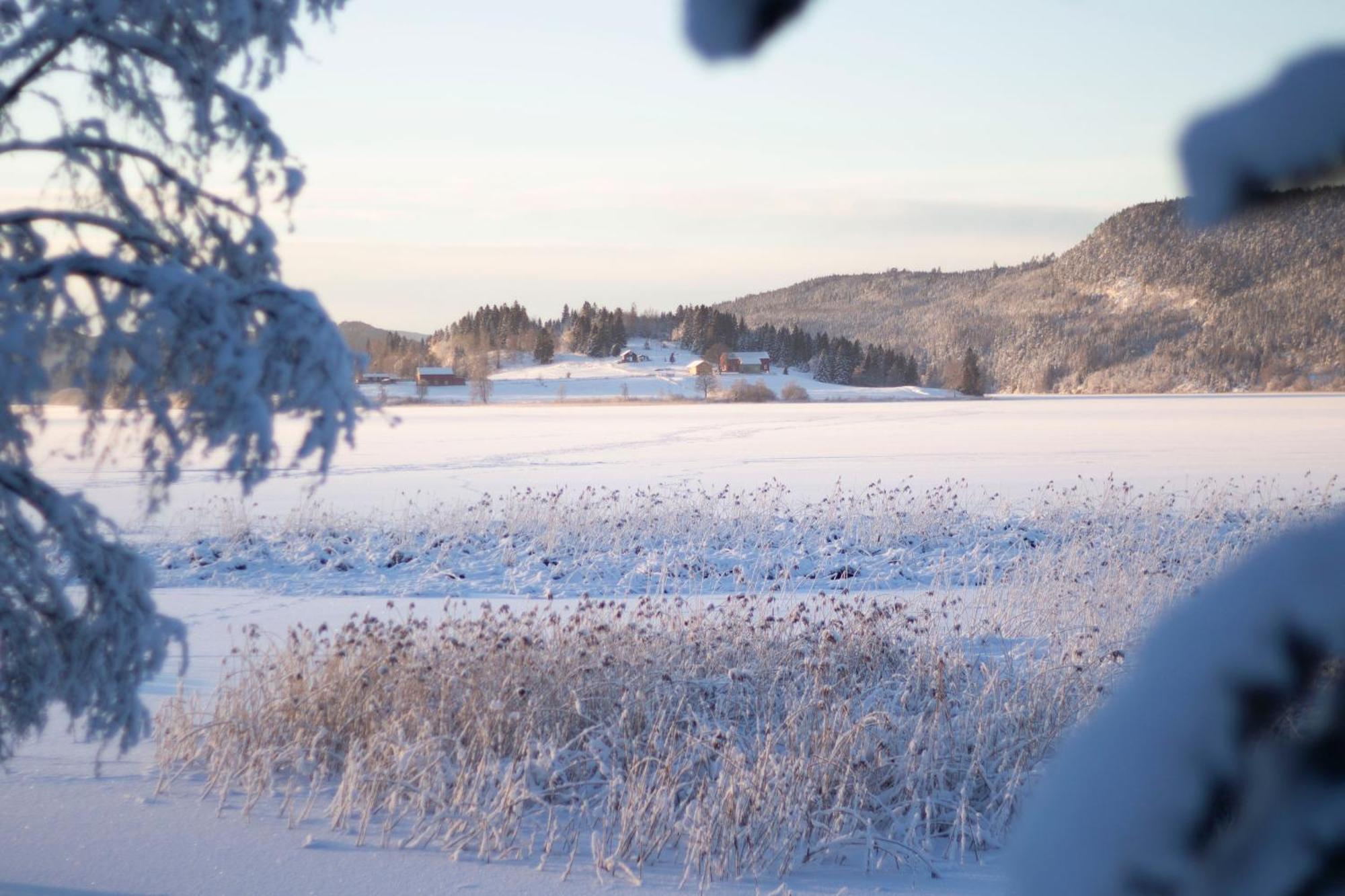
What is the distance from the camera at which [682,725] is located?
607 centimetres

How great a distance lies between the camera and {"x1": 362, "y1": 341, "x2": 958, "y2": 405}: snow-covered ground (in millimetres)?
76062

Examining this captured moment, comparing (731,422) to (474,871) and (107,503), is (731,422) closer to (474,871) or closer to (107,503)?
(107,503)

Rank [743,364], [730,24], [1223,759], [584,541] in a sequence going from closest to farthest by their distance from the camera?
[1223,759] < [730,24] < [584,541] < [743,364]

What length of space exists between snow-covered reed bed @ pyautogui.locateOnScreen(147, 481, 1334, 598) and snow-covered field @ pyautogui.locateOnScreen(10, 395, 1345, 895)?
0.17 ft

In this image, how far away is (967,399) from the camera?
73.4 m

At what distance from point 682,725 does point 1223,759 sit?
5.94 m

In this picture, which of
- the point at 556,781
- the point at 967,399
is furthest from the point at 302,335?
the point at 967,399

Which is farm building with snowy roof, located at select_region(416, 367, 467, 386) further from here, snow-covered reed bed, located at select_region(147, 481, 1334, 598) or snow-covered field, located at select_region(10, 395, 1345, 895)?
snow-covered reed bed, located at select_region(147, 481, 1334, 598)

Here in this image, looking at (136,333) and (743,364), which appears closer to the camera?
(136,333)

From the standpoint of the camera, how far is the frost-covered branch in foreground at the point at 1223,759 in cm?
31

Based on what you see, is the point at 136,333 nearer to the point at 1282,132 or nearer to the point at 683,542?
the point at 1282,132

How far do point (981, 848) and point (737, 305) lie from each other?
557 feet

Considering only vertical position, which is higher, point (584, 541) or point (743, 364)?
point (743, 364)

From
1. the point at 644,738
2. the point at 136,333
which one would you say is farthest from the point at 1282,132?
the point at 644,738
